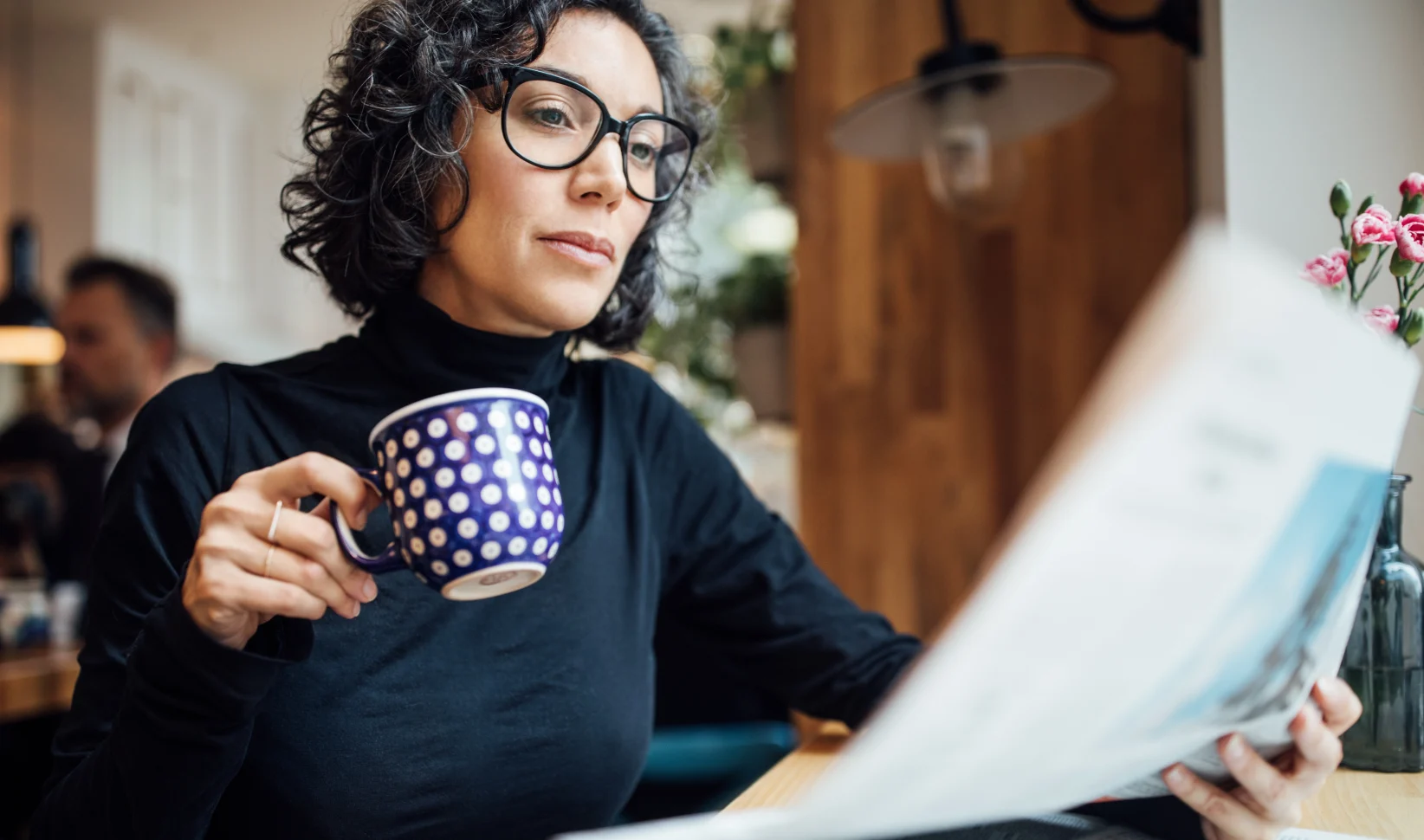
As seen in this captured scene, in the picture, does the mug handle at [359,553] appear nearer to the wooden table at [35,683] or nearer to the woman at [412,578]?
the woman at [412,578]

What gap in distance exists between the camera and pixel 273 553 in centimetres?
61

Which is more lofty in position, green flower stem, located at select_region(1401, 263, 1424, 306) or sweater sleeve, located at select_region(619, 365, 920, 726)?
green flower stem, located at select_region(1401, 263, 1424, 306)

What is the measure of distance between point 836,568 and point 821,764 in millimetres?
1123

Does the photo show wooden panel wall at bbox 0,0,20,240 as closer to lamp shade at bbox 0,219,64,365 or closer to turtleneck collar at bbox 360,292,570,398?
lamp shade at bbox 0,219,64,365

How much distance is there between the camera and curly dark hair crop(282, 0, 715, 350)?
0.89 meters

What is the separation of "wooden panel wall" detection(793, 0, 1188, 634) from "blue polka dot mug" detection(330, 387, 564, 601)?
4.60 ft

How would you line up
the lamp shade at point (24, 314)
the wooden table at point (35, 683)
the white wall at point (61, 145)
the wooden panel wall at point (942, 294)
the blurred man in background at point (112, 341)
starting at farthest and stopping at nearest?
Answer: 1. the white wall at point (61, 145)
2. the lamp shade at point (24, 314)
3. the blurred man in background at point (112, 341)
4. the wooden table at point (35, 683)
5. the wooden panel wall at point (942, 294)

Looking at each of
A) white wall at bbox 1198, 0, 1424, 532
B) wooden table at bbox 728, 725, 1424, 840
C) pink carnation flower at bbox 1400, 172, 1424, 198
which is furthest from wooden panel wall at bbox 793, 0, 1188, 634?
wooden table at bbox 728, 725, 1424, 840

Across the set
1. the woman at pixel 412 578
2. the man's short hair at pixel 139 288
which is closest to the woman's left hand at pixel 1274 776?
the woman at pixel 412 578

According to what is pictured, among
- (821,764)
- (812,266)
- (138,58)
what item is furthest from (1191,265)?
(138,58)

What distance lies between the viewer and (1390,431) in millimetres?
474

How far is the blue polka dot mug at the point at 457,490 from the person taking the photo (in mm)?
597

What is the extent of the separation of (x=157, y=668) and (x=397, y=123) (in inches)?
19.0

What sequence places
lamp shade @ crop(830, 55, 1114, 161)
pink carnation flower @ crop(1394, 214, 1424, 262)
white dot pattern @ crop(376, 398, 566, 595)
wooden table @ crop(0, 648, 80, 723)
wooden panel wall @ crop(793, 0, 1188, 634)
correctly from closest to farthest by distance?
white dot pattern @ crop(376, 398, 566, 595) → pink carnation flower @ crop(1394, 214, 1424, 262) → lamp shade @ crop(830, 55, 1114, 161) → wooden panel wall @ crop(793, 0, 1188, 634) → wooden table @ crop(0, 648, 80, 723)
